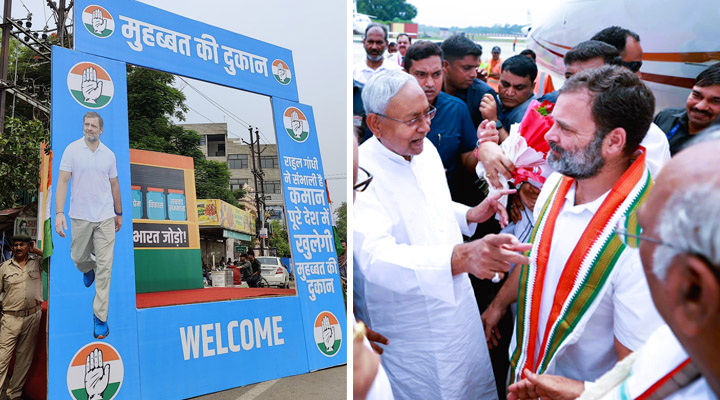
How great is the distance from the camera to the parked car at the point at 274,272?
5.43m

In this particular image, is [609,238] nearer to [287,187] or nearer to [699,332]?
[699,332]

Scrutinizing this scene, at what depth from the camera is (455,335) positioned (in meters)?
1.58

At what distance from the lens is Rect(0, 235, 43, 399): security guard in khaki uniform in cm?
448

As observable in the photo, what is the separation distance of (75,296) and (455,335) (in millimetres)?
3331

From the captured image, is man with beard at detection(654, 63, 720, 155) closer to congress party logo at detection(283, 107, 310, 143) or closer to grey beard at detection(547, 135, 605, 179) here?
grey beard at detection(547, 135, 605, 179)

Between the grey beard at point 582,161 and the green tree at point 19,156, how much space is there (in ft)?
22.7

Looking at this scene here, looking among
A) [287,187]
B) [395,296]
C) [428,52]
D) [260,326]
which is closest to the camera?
[395,296]

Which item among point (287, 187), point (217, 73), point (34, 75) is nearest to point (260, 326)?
point (287, 187)

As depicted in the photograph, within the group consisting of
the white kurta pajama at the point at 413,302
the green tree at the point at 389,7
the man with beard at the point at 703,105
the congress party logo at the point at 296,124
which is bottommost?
the white kurta pajama at the point at 413,302

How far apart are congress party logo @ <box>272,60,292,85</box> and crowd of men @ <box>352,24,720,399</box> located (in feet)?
13.7

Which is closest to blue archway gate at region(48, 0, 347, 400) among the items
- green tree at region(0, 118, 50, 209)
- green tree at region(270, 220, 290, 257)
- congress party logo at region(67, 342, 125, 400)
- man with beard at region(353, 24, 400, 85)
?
congress party logo at region(67, 342, 125, 400)

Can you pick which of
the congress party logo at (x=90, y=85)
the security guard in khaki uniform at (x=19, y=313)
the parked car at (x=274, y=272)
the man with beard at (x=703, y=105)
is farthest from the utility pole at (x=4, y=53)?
the man with beard at (x=703, y=105)

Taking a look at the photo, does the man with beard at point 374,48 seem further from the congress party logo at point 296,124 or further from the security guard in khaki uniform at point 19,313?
the security guard in khaki uniform at point 19,313

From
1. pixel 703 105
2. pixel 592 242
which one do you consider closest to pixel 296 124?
pixel 703 105
